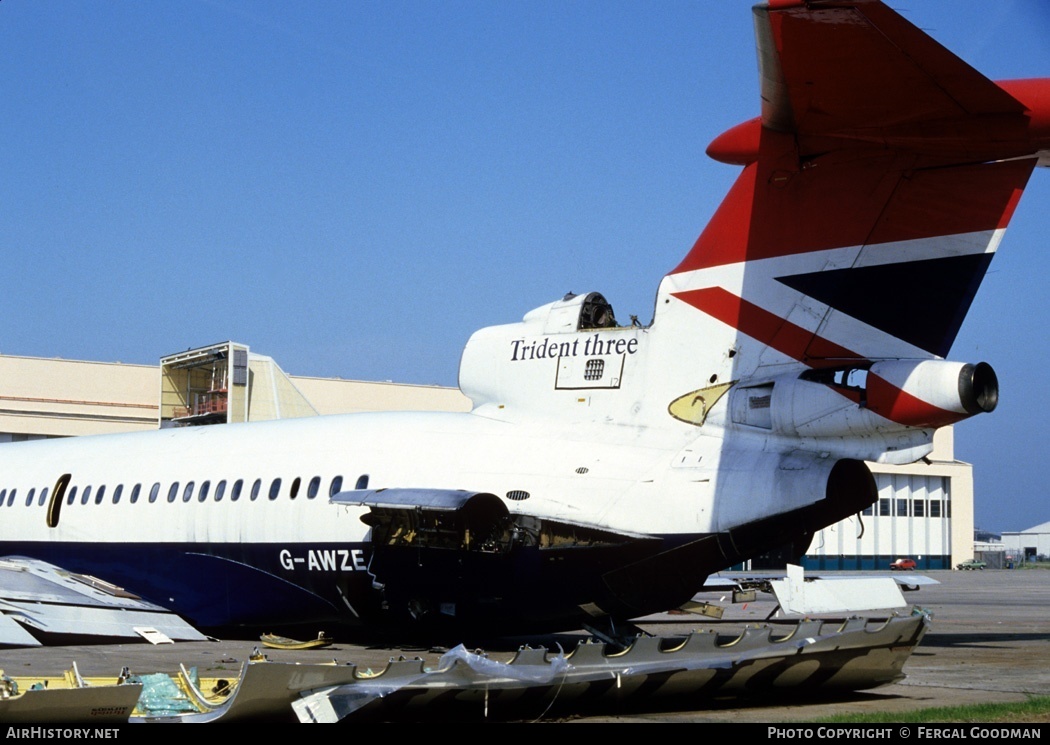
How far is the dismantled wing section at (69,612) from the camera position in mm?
13680

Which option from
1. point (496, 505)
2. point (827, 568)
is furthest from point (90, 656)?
point (827, 568)

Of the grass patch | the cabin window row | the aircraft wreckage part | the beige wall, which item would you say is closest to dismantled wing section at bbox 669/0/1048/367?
the aircraft wreckage part

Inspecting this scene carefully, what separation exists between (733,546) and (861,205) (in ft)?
11.5

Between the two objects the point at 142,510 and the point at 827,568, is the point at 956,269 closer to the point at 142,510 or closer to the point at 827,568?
the point at 142,510

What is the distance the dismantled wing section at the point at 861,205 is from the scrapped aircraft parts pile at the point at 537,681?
2.97 meters

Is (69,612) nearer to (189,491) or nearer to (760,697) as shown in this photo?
(189,491)

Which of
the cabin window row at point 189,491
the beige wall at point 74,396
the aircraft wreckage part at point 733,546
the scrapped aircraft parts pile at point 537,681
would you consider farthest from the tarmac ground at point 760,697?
the beige wall at point 74,396

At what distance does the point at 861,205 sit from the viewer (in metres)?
11.7

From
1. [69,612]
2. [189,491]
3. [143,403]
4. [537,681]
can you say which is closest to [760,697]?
[537,681]


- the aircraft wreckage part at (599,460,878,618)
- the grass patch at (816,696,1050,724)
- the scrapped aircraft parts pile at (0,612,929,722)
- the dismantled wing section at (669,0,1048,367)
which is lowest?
the grass patch at (816,696,1050,724)

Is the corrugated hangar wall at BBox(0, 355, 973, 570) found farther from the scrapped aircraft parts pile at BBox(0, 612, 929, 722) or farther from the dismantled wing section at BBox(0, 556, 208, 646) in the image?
the scrapped aircraft parts pile at BBox(0, 612, 929, 722)

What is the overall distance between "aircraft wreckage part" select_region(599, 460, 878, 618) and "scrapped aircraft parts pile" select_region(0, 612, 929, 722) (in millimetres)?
1164

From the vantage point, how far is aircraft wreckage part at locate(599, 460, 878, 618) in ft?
38.2

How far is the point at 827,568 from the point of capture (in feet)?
206
